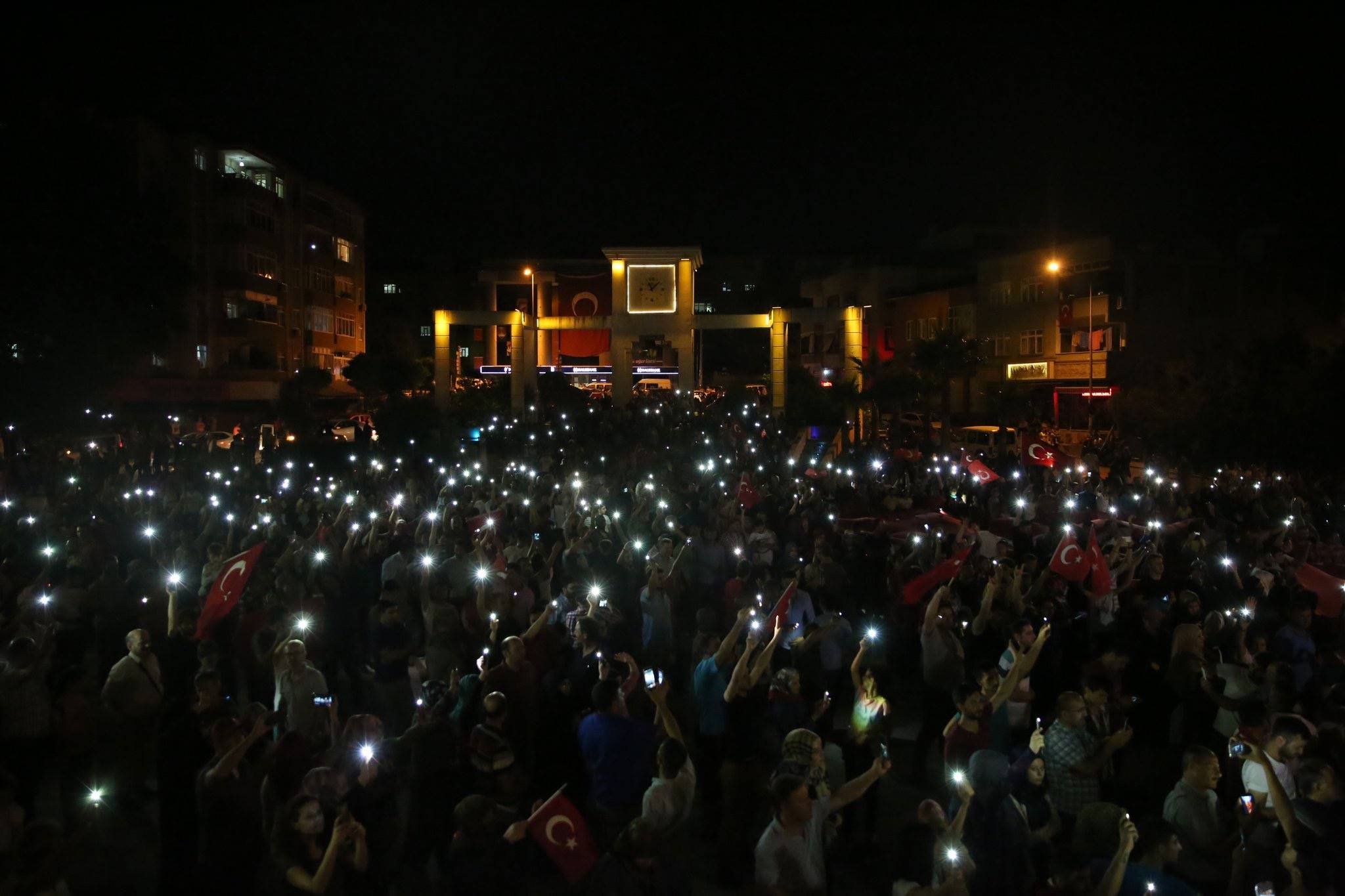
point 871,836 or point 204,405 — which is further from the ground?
point 204,405

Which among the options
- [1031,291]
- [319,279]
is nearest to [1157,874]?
[1031,291]

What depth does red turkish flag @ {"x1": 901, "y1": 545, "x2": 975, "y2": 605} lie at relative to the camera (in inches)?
372

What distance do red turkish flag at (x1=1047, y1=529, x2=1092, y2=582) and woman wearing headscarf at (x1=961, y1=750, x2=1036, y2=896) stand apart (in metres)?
4.81

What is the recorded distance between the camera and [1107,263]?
4394cm

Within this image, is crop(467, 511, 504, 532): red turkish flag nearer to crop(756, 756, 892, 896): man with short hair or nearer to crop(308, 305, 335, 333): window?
crop(756, 756, 892, 896): man with short hair

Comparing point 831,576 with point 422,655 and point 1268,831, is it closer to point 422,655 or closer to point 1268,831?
point 422,655

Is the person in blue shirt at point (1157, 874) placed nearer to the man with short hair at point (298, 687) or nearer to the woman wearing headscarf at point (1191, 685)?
the woman wearing headscarf at point (1191, 685)

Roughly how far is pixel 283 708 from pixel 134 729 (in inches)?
39.0

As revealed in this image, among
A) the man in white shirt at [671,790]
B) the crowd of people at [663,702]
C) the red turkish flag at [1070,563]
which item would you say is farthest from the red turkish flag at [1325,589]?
the man in white shirt at [671,790]

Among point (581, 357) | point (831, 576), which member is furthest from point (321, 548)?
point (581, 357)

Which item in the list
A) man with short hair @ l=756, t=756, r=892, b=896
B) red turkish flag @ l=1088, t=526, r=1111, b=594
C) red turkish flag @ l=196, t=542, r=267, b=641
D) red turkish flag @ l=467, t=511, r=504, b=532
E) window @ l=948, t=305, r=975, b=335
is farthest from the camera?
window @ l=948, t=305, r=975, b=335

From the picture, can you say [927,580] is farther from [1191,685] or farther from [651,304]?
[651,304]

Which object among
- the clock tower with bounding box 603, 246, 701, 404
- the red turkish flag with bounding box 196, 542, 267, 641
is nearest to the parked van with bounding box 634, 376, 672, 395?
the clock tower with bounding box 603, 246, 701, 404

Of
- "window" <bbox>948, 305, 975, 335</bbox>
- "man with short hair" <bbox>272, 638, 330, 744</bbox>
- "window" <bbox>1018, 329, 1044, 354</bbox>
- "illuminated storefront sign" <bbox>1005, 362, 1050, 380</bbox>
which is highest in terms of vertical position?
"window" <bbox>948, 305, 975, 335</bbox>
